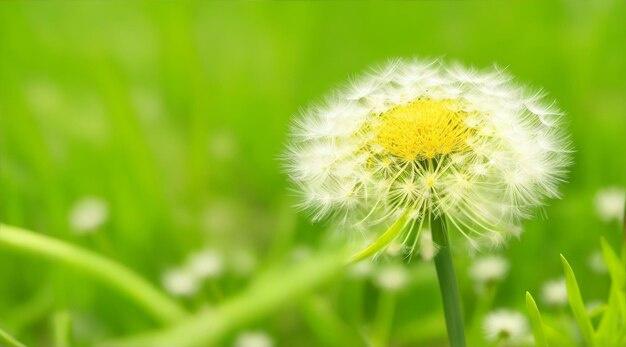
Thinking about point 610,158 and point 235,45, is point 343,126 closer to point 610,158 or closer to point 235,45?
point 610,158

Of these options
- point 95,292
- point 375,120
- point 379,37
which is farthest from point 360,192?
point 379,37

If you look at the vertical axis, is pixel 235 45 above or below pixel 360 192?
above

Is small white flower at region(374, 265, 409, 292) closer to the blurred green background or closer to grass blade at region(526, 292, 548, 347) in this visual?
the blurred green background

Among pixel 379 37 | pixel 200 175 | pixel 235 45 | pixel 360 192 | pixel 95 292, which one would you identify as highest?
pixel 235 45

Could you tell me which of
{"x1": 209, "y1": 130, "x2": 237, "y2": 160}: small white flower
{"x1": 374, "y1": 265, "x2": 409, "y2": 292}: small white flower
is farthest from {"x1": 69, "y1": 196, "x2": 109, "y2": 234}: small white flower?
{"x1": 374, "y1": 265, "x2": 409, "y2": 292}: small white flower

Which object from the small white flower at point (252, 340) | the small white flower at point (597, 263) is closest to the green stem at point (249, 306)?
the small white flower at point (252, 340)

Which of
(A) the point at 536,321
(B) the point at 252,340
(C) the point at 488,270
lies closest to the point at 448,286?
(A) the point at 536,321

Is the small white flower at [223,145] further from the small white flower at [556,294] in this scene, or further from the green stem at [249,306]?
the small white flower at [556,294]

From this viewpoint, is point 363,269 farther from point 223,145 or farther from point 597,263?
point 223,145
